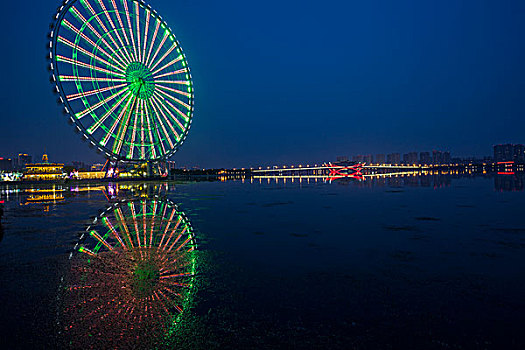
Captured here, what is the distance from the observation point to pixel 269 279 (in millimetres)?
6352

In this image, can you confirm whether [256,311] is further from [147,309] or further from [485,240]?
[485,240]

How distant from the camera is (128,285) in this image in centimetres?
603

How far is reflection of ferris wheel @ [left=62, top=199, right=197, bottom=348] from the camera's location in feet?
14.4

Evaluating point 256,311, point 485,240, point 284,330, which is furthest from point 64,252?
point 485,240

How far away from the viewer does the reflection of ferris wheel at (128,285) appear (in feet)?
14.4

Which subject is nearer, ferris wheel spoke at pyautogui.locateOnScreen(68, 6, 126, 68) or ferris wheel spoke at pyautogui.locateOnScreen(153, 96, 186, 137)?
ferris wheel spoke at pyautogui.locateOnScreen(68, 6, 126, 68)

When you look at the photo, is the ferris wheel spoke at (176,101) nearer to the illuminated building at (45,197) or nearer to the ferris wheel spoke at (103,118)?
the ferris wheel spoke at (103,118)

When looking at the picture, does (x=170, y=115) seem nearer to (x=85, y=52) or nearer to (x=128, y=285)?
(x=85, y=52)

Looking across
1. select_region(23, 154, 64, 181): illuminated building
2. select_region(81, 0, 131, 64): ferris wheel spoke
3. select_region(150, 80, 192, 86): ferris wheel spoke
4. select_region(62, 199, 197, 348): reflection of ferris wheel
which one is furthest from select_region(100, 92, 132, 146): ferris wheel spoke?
select_region(23, 154, 64, 181): illuminated building

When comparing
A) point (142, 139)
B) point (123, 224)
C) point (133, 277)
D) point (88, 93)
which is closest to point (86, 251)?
point (133, 277)

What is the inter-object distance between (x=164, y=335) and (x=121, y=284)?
7.67 ft

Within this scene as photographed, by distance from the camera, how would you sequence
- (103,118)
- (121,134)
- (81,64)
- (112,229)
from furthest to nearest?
(121,134) → (103,118) → (81,64) → (112,229)

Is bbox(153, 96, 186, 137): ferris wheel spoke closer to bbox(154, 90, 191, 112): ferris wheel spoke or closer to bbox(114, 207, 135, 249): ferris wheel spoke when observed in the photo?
bbox(154, 90, 191, 112): ferris wheel spoke

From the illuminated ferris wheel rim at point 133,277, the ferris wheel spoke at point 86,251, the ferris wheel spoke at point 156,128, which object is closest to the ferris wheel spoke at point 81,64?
the ferris wheel spoke at point 156,128
